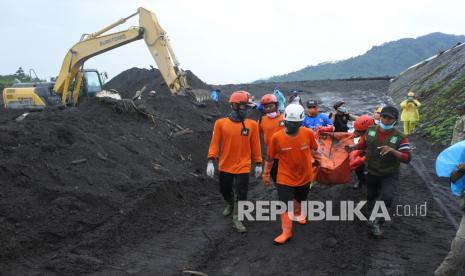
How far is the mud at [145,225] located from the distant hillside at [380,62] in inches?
2203

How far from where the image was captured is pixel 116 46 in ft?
52.9

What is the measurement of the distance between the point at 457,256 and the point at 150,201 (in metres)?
4.70

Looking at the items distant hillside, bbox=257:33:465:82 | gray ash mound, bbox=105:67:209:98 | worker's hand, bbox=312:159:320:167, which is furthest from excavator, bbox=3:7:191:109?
distant hillside, bbox=257:33:465:82

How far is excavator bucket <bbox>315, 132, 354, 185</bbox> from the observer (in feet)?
22.1

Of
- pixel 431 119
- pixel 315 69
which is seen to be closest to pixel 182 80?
pixel 431 119

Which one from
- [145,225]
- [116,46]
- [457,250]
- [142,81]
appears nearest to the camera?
[457,250]

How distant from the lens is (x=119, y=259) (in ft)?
18.5

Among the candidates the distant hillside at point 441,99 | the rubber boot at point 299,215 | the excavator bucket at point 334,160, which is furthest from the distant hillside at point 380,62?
the rubber boot at point 299,215

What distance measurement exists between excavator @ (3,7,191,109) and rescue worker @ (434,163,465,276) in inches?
531

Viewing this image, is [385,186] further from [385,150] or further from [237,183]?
[237,183]

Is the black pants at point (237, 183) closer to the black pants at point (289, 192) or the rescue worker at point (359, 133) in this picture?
the black pants at point (289, 192)

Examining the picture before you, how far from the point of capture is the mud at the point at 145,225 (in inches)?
211

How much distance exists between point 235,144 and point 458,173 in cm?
309

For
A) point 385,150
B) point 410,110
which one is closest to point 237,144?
point 385,150
